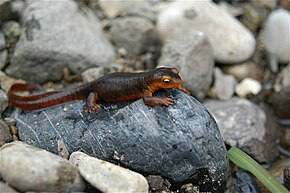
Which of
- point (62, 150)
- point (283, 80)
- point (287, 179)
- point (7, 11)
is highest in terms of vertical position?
point (7, 11)

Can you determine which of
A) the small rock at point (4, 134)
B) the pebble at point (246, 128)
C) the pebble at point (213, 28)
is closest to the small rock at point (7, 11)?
the small rock at point (4, 134)

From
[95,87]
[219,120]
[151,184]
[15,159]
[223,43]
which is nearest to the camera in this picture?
[15,159]

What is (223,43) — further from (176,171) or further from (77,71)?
(176,171)

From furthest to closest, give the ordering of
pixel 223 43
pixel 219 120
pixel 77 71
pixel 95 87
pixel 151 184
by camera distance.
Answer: pixel 223 43, pixel 77 71, pixel 219 120, pixel 95 87, pixel 151 184

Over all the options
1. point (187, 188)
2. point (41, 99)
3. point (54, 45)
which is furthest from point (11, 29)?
point (187, 188)

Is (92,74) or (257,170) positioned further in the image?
(92,74)

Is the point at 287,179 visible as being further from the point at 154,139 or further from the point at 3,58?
the point at 3,58

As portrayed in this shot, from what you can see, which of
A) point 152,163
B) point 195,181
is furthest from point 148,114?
point 195,181
